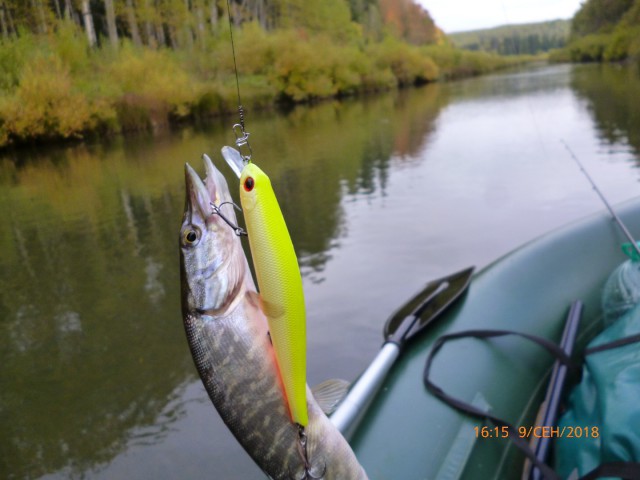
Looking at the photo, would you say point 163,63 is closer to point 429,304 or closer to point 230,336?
point 429,304

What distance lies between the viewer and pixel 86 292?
4.81 meters

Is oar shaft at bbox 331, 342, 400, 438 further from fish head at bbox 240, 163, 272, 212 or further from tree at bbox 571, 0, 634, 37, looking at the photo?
tree at bbox 571, 0, 634, 37

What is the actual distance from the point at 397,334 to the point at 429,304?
14.4 inches

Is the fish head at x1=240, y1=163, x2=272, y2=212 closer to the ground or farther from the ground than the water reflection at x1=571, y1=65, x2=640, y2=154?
farther from the ground

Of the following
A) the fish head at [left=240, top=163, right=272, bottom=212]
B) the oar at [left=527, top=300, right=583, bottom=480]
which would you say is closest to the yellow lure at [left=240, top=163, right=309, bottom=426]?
the fish head at [left=240, top=163, right=272, bottom=212]

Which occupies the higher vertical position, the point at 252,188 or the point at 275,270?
the point at 252,188

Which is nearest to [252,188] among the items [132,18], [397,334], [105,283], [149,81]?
[397,334]

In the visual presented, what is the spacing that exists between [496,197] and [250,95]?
56.7 ft

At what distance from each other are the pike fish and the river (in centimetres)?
191

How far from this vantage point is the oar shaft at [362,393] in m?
1.66

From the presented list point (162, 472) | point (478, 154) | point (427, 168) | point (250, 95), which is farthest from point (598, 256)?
point (250, 95)

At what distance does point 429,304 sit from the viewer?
2449 mm

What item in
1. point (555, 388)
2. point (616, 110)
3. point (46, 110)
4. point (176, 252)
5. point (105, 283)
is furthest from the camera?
point (46, 110)

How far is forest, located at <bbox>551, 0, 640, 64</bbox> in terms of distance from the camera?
96.4 feet
